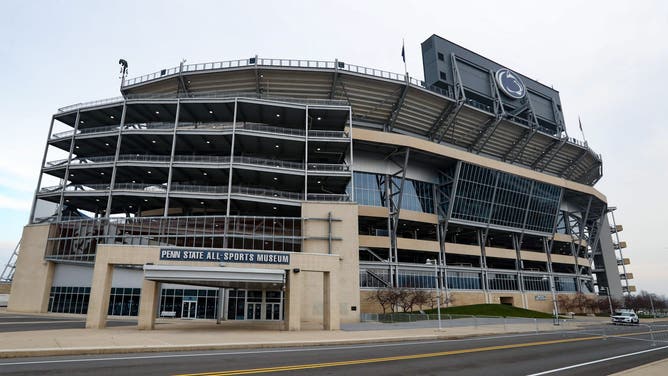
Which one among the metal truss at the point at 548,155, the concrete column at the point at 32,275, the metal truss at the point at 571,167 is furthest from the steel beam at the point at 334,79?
the metal truss at the point at 571,167

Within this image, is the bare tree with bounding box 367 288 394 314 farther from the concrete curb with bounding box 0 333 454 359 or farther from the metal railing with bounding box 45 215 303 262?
the concrete curb with bounding box 0 333 454 359

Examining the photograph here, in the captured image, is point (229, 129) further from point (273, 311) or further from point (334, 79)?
point (273, 311)

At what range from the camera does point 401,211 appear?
53.8m

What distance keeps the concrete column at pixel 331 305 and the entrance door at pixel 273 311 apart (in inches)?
593

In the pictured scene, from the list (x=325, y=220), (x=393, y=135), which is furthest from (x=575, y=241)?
(x=325, y=220)

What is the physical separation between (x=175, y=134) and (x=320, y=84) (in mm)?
18242

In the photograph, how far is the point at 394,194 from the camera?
5541 centimetres

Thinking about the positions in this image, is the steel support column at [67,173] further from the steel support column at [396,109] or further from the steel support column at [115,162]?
the steel support column at [396,109]

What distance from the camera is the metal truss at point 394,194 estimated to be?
52.2 metres

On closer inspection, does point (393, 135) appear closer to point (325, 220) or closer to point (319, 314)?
point (325, 220)

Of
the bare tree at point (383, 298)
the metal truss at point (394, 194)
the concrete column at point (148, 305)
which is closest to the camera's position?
the concrete column at point (148, 305)

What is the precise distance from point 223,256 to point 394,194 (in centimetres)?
3272

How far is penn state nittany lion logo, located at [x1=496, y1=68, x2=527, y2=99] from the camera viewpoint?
63906 mm

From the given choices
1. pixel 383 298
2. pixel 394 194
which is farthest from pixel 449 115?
pixel 383 298
